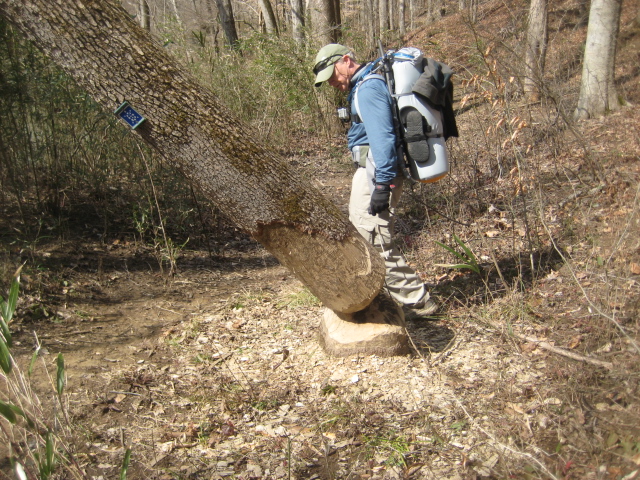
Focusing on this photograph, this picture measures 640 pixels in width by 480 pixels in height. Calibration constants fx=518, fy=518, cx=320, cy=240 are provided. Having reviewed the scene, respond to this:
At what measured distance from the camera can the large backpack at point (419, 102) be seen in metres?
3.58

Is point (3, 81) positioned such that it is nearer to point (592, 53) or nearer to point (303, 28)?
point (303, 28)

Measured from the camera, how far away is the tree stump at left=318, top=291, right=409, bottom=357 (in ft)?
12.1

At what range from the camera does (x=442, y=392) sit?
3.41 metres

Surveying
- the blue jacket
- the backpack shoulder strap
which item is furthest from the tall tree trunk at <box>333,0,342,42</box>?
the blue jacket

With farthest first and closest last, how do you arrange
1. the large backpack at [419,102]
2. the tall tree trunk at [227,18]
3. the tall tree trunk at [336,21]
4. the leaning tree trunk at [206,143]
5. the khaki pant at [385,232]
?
the tall tree trunk at [227,18] < the tall tree trunk at [336,21] < the khaki pant at [385,232] < the large backpack at [419,102] < the leaning tree trunk at [206,143]

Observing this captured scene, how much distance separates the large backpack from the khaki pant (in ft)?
1.10

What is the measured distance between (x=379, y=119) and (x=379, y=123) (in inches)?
1.1

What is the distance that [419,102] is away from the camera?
3590 millimetres

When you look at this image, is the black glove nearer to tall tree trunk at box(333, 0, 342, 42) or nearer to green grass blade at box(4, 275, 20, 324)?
green grass blade at box(4, 275, 20, 324)

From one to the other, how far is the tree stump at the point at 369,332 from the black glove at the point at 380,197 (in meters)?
0.69

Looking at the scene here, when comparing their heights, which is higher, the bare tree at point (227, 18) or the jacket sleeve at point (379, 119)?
the bare tree at point (227, 18)

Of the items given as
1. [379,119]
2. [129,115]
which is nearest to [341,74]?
[379,119]

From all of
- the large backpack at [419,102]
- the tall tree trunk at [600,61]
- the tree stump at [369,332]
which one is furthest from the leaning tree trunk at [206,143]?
the tall tree trunk at [600,61]

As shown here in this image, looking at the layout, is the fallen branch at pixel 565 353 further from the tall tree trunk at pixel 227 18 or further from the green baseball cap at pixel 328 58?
the tall tree trunk at pixel 227 18
